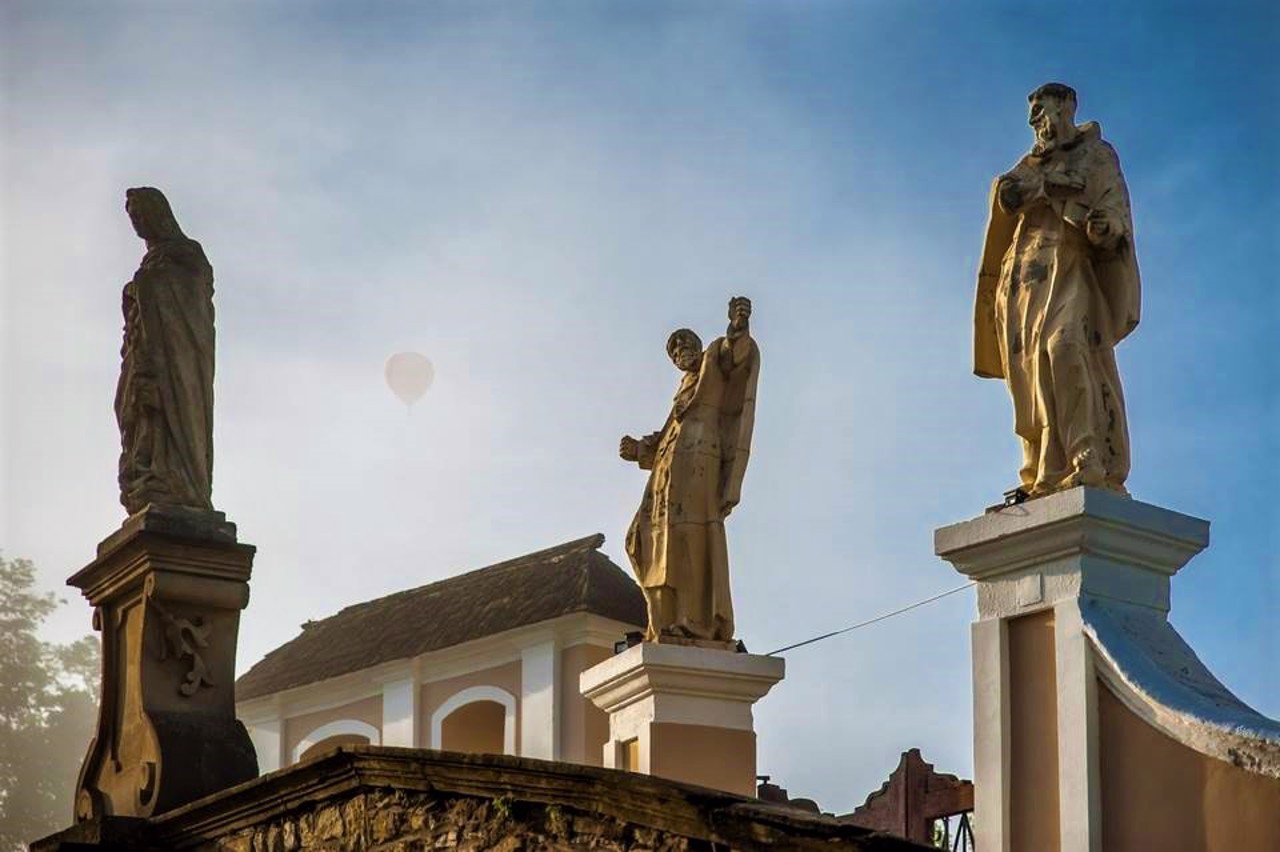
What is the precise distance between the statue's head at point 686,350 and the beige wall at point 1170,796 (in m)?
4.37

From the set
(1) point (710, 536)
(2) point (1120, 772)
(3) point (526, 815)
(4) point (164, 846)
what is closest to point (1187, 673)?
(2) point (1120, 772)

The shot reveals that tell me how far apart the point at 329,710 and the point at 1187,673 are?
756 inches

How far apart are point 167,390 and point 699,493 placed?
2.72 m

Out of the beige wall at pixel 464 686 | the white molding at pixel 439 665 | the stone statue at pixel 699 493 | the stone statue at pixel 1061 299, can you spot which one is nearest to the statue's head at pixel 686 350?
the stone statue at pixel 699 493

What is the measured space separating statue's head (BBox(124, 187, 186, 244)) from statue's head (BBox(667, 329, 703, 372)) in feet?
8.60

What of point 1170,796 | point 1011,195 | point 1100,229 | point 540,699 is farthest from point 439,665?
point 1170,796

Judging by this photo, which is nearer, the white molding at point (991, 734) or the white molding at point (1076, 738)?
the white molding at point (1076, 738)

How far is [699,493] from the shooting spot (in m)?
11.5

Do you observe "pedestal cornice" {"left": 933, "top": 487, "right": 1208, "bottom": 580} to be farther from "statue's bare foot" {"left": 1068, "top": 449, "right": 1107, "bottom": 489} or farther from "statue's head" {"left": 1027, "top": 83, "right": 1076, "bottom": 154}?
"statue's head" {"left": 1027, "top": 83, "right": 1076, "bottom": 154}

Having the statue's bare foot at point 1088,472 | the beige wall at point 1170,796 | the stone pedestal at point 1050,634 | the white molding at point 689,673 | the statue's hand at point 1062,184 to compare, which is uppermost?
the statue's hand at point 1062,184

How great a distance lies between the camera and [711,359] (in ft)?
37.7

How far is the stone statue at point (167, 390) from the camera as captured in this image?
11.2m

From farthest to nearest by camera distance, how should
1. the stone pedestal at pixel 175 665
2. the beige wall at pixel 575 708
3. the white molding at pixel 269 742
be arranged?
1. the white molding at pixel 269 742
2. the beige wall at pixel 575 708
3. the stone pedestal at pixel 175 665

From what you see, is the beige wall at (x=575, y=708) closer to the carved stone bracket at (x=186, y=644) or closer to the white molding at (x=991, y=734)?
the carved stone bracket at (x=186, y=644)
